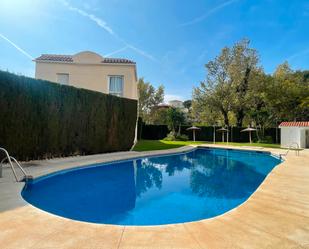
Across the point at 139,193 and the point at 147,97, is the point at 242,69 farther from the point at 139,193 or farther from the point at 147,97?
the point at 139,193

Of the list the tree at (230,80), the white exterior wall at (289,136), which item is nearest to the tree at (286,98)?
the tree at (230,80)

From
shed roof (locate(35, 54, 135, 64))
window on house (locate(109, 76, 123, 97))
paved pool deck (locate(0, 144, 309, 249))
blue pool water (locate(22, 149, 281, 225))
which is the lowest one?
blue pool water (locate(22, 149, 281, 225))

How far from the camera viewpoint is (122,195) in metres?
7.13

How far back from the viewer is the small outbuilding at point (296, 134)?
20.9 m

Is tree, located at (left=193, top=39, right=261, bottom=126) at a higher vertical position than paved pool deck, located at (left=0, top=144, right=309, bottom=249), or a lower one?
higher

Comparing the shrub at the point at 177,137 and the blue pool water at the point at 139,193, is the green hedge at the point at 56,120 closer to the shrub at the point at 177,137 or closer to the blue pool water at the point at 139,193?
the blue pool water at the point at 139,193

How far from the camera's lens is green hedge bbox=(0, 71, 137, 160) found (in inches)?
363

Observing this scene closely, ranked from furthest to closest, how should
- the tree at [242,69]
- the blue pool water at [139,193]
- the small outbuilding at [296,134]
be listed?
the tree at [242,69] → the small outbuilding at [296,134] → the blue pool water at [139,193]

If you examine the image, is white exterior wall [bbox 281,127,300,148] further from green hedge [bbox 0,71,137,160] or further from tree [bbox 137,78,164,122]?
tree [bbox 137,78,164,122]

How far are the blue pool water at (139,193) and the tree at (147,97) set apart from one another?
3362 centimetres

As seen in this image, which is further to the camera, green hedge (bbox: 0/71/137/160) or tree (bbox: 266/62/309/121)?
tree (bbox: 266/62/309/121)

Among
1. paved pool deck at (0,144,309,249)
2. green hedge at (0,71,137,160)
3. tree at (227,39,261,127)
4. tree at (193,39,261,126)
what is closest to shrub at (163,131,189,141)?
tree at (193,39,261,126)

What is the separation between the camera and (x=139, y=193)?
738 cm

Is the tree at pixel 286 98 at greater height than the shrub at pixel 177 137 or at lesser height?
greater
